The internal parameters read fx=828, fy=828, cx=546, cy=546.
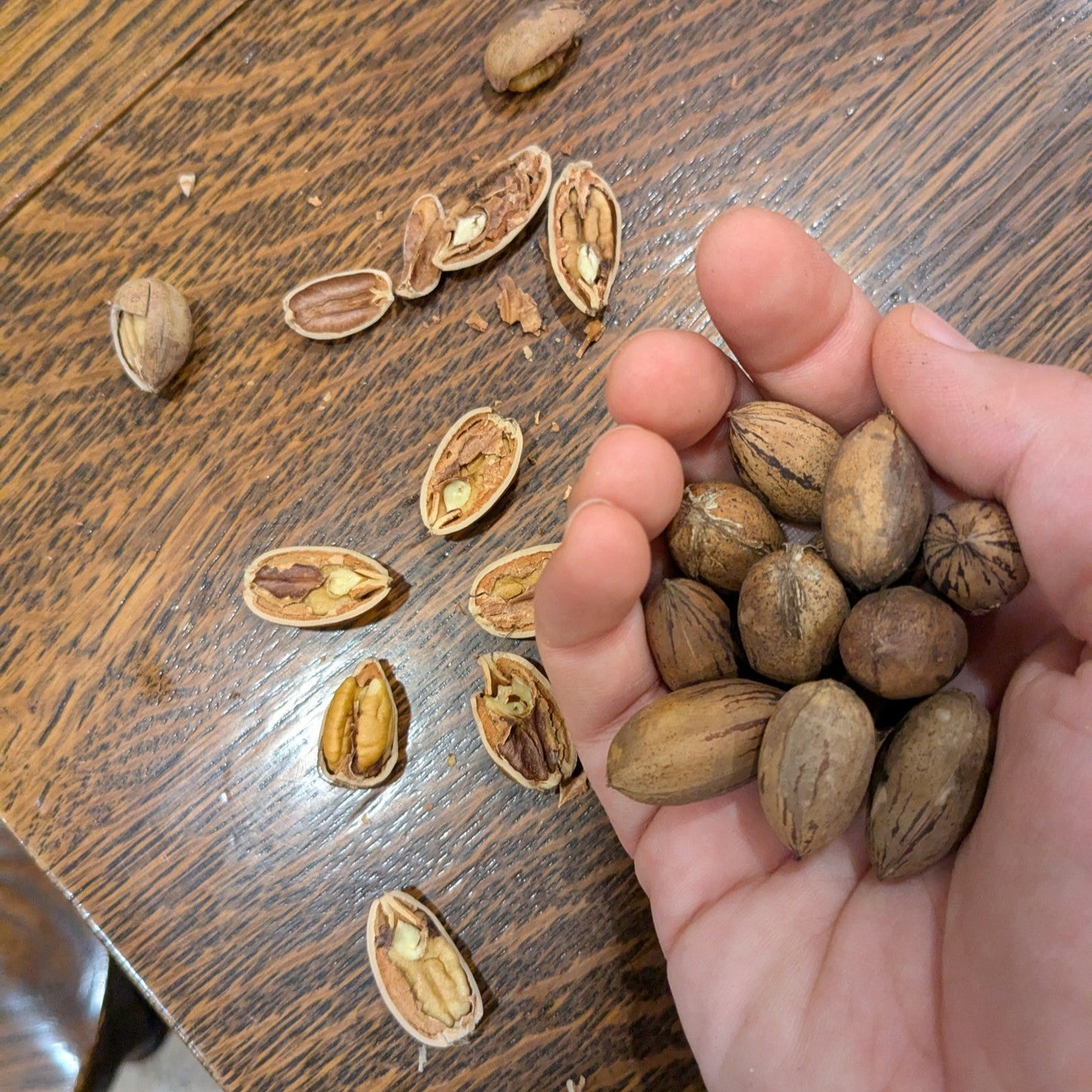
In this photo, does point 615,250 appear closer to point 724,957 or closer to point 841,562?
point 841,562

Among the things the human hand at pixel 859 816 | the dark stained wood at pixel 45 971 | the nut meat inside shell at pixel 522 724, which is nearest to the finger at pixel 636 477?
the human hand at pixel 859 816

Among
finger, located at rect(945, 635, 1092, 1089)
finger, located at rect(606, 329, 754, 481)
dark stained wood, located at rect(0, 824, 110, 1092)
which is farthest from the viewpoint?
dark stained wood, located at rect(0, 824, 110, 1092)

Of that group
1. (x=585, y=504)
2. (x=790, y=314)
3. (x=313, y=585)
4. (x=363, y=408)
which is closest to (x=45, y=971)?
(x=313, y=585)

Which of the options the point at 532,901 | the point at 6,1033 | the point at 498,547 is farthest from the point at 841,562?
the point at 6,1033

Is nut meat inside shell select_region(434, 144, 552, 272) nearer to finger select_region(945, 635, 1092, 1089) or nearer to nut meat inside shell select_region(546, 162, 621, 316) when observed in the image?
nut meat inside shell select_region(546, 162, 621, 316)

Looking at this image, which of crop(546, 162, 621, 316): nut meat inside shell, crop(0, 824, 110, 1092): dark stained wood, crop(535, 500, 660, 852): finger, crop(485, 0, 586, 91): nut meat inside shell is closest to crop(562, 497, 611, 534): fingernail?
crop(535, 500, 660, 852): finger
